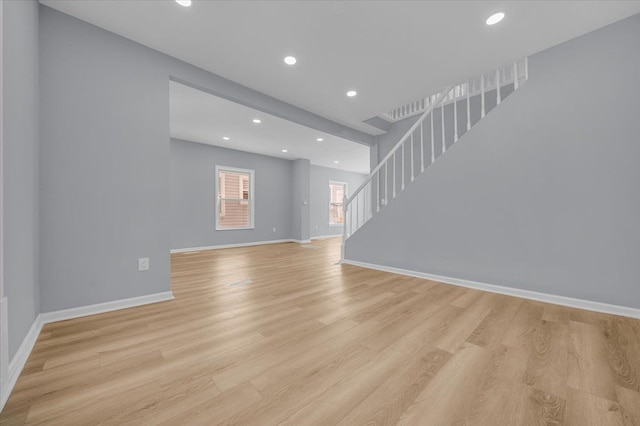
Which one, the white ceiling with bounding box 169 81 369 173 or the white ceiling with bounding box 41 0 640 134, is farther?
the white ceiling with bounding box 169 81 369 173

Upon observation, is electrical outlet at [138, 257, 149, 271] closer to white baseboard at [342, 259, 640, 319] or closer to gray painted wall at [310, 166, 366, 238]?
white baseboard at [342, 259, 640, 319]

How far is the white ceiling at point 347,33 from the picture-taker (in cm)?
203

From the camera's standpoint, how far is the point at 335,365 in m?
1.43

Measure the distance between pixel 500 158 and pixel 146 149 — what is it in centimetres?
385

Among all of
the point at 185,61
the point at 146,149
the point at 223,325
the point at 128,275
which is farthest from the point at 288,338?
the point at 185,61

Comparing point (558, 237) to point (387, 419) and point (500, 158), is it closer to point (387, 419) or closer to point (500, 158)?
point (500, 158)

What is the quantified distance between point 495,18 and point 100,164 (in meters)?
3.76

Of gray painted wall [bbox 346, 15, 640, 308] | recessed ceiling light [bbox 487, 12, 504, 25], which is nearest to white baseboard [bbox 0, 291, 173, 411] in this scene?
gray painted wall [bbox 346, 15, 640, 308]

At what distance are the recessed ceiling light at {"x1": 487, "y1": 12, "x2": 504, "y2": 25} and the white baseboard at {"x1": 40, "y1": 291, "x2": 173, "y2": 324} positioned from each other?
4031 mm

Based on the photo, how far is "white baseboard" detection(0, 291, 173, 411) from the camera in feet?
4.11

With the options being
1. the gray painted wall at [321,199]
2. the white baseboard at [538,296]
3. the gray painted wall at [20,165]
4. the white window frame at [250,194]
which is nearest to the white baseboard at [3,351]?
the gray painted wall at [20,165]

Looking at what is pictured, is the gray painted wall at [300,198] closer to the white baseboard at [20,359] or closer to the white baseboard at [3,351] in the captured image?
the white baseboard at [20,359]

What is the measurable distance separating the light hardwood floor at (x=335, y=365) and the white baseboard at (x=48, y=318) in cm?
5

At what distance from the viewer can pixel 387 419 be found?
1.05 m
